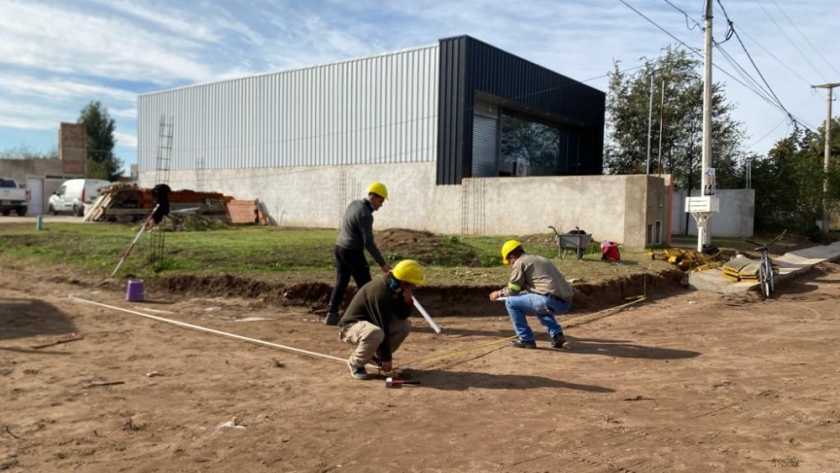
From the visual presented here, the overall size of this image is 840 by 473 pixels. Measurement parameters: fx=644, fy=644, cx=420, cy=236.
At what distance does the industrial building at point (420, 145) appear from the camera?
21.7 m

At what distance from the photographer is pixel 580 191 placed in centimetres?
2066

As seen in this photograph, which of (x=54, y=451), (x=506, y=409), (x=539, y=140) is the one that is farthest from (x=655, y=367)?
(x=539, y=140)

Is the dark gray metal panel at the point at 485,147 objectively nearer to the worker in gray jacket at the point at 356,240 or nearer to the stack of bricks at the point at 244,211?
the stack of bricks at the point at 244,211

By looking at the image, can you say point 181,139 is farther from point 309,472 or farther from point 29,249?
point 309,472

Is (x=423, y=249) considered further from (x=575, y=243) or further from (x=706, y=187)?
(x=706, y=187)

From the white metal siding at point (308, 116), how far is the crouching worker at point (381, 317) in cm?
1996

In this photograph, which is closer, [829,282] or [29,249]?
[29,249]

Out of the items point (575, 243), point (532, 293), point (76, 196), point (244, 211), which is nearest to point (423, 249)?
point (575, 243)

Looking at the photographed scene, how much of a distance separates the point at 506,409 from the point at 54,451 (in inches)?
131

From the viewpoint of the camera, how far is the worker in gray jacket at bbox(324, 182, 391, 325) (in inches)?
317

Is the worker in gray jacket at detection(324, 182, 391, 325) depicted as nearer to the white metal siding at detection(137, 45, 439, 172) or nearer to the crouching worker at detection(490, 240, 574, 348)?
the crouching worker at detection(490, 240, 574, 348)

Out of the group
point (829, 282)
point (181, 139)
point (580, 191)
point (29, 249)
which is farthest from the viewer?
point (181, 139)

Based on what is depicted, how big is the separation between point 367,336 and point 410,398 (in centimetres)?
71

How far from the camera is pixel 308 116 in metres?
30.7
